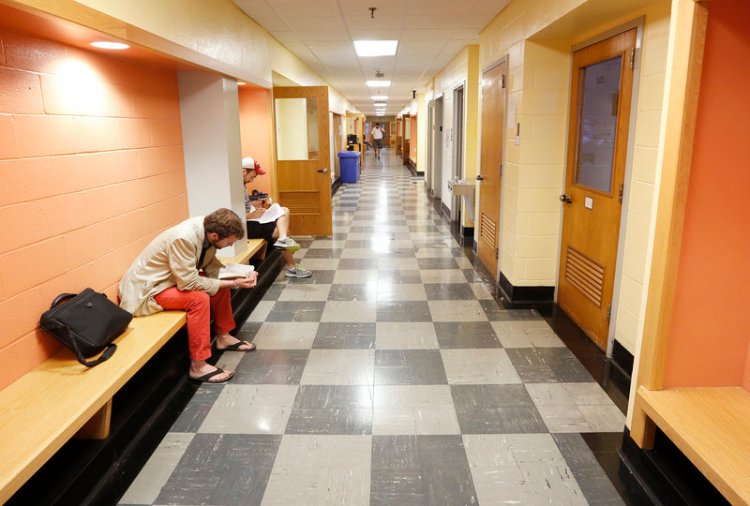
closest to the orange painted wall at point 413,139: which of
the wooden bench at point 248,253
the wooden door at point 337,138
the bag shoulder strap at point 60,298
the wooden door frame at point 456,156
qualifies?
the wooden door at point 337,138

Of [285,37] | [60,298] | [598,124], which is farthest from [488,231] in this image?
[60,298]

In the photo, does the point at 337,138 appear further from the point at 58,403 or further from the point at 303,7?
the point at 58,403

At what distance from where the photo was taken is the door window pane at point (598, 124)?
3316 mm

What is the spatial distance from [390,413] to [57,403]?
1.54 metres

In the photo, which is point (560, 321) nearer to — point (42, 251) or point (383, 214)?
point (42, 251)

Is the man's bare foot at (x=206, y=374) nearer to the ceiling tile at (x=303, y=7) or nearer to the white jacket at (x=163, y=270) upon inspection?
the white jacket at (x=163, y=270)

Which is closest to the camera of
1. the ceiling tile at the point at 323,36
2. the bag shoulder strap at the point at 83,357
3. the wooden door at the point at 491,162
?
the bag shoulder strap at the point at 83,357

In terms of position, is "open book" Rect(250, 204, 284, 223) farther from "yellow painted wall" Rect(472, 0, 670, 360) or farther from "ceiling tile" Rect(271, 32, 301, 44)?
"yellow painted wall" Rect(472, 0, 670, 360)

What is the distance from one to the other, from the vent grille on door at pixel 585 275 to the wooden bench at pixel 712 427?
4.53 ft

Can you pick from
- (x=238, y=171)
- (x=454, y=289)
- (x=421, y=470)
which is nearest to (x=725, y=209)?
(x=421, y=470)

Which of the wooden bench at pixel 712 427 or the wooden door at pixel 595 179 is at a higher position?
the wooden door at pixel 595 179

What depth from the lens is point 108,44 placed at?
8.25 feet

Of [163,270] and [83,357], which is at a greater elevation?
[163,270]

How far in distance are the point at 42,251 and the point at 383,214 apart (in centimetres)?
671
